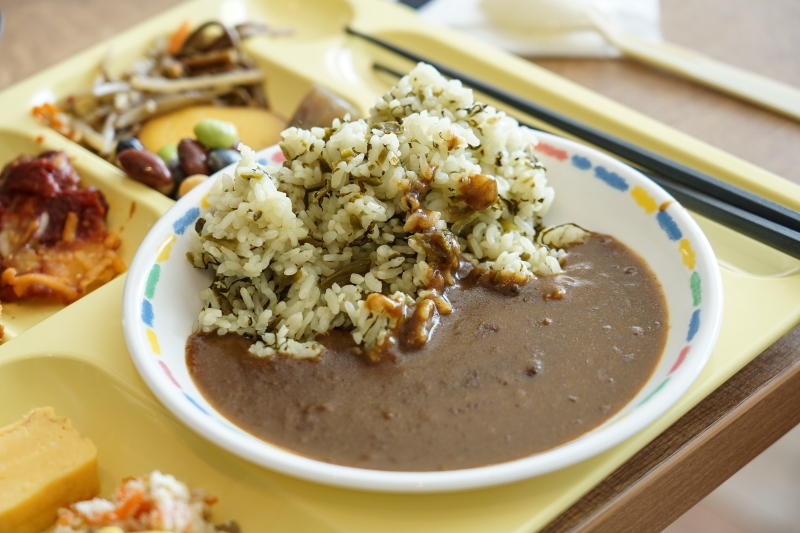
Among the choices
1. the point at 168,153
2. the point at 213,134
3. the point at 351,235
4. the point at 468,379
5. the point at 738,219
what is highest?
the point at 738,219

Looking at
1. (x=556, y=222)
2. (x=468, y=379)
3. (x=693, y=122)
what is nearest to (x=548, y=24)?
(x=693, y=122)

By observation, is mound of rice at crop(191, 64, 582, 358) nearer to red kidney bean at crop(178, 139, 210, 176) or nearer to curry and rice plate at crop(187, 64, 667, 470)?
curry and rice plate at crop(187, 64, 667, 470)

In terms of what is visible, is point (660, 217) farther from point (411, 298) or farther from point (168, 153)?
point (168, 153)

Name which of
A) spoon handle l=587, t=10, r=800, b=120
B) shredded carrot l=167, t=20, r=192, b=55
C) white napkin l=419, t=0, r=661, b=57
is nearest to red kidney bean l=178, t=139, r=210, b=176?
shredded carrot l=167, t=20, r=192, b=55

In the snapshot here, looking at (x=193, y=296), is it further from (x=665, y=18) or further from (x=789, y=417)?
(x=665, y=18)

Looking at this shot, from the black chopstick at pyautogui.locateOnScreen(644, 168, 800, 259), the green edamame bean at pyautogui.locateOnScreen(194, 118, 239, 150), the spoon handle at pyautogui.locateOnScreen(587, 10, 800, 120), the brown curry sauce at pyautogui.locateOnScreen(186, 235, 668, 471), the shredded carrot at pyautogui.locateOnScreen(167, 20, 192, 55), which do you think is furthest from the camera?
the shredded carrot at pyautogui.locateOnScreen(167, 20, 192, 55)

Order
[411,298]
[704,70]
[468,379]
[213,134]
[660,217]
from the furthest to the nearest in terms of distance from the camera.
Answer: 1. [704,70]
2. [213,134]
3. [660,217]
4. [411,298]
5. [468,379]
